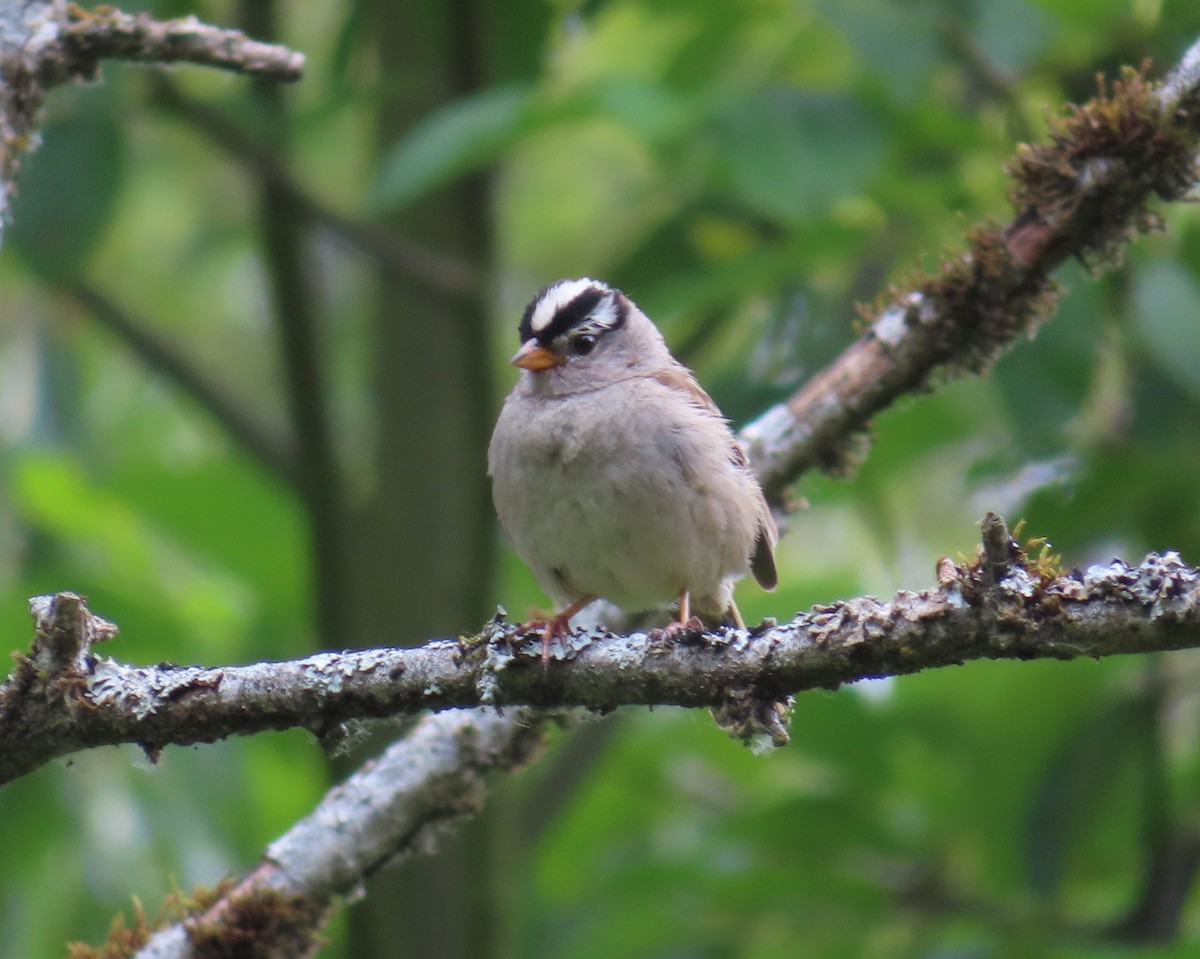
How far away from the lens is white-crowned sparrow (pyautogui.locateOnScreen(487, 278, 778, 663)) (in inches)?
179

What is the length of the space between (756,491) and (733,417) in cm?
65

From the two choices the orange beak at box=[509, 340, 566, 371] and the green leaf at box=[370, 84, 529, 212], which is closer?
the green leaf at box=[370, 84, 529, 212]

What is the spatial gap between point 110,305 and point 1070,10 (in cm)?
415

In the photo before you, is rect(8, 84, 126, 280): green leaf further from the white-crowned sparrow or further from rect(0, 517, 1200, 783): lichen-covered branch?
rect(0, 517, 1200, 783): lichen-covered branch

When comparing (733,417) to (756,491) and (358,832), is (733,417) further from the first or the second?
(358,832)

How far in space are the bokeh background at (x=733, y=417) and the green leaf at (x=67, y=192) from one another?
13 millimetres

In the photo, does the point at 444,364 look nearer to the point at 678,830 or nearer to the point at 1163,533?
the point at 678,830

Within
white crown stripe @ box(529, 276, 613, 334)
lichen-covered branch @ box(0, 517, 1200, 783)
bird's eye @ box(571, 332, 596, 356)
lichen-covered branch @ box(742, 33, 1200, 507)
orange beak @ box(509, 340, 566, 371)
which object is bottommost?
lichen-covered branch @ box(0, 517, 1200, 783)

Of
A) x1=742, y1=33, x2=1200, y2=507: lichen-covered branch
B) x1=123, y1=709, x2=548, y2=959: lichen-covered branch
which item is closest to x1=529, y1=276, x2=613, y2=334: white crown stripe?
x1=742, y1=33, x2=1200, y2=507: lichen-covered branch

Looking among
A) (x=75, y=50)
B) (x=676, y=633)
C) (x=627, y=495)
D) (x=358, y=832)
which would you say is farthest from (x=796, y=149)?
(x=358, y=832)

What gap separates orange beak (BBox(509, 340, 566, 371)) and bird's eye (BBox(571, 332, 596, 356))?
3.7 inches

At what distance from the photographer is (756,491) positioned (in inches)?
184

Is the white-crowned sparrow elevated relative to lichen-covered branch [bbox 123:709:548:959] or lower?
elevated

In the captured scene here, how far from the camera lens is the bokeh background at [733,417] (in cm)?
491
